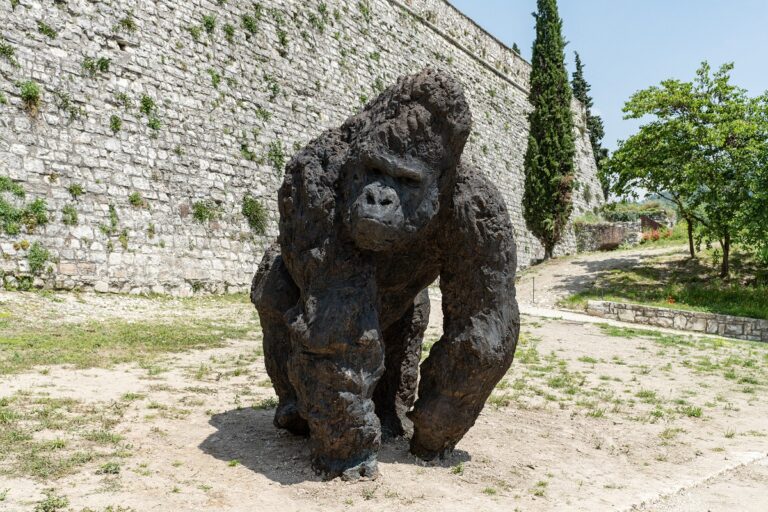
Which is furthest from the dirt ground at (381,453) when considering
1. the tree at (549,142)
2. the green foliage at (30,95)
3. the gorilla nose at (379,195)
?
the tree at (549,142)

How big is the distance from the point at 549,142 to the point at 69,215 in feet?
59.7

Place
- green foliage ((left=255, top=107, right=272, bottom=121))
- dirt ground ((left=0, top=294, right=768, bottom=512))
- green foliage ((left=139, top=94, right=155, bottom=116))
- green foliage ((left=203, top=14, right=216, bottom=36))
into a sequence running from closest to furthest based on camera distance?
dirt ground ((left=0, top=294, right=768, bottom=512)) < green foliage ((left=139, top=94, right=155, bottom=116)) < green foliage ((left=203, top=14, right=216, bottom=36)) < green foliage ((left=255, top=107, right=272, bottom=121))

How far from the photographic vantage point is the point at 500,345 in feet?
12.5

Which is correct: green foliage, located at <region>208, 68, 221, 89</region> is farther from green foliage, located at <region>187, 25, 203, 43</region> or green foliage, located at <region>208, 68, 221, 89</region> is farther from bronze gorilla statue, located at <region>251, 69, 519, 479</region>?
bronze gorilla statue, located at <region>251, 69, 519, 479</region>

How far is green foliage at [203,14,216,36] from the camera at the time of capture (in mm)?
13898

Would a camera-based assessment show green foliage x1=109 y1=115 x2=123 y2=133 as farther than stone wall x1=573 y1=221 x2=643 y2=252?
No

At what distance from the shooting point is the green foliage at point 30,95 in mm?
10289

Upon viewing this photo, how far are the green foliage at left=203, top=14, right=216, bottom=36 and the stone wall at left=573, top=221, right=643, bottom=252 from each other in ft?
63.9

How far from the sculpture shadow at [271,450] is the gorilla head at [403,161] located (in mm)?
1418

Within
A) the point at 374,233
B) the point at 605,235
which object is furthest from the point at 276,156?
the point at 605,235

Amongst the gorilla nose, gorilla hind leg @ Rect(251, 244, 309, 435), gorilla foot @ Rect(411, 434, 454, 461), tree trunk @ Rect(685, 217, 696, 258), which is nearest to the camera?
the gorilla nose

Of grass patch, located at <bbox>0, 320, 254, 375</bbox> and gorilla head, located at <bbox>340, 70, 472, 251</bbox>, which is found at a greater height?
gorilla head, located at <bbox>340, 70, 472, 251</bbox>

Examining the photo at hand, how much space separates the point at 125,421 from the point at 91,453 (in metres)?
0.79

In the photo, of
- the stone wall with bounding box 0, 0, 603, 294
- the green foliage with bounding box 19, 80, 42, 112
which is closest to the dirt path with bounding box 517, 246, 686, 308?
the stone wall with bounding box 0, 0, 603, 294
